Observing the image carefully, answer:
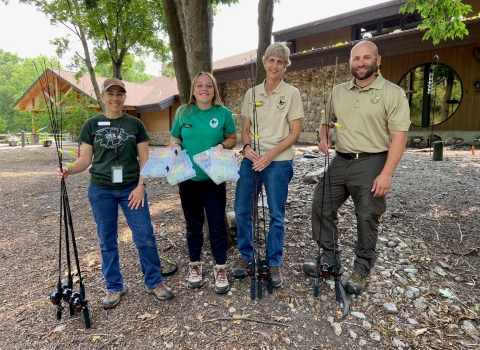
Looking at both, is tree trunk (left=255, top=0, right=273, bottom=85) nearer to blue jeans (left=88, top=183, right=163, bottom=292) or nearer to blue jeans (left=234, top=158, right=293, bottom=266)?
blue jeans (left=234, top=158, right=293, bottom=266)

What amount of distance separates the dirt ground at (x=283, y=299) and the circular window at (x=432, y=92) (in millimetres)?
7870

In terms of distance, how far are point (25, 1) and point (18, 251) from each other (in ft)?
43.8

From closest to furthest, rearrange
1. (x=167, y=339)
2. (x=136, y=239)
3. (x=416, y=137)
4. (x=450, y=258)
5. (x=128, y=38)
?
(x=167, y=339)
(x=136, y=239)
(x=450, y=258)
(x=416, y=137)
(x=128, y=38)

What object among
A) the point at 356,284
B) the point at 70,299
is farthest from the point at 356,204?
the point at 70,299

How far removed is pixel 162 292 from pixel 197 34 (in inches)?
94.1

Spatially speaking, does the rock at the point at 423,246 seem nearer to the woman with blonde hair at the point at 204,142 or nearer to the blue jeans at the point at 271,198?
the blue jeans at the point at 271,198

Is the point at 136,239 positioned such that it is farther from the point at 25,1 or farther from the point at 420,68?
the point at 25,1

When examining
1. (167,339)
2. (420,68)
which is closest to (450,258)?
(167,339)

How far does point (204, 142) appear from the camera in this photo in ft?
8.27

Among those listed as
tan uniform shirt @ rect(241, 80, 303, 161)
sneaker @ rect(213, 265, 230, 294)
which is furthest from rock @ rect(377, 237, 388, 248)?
sneaker @ rect(213, 265, 230, 294)

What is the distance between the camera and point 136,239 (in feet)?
8.34

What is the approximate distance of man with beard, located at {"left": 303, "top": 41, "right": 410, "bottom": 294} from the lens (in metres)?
2.38

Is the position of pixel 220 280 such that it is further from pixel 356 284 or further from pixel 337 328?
pixel 356 284

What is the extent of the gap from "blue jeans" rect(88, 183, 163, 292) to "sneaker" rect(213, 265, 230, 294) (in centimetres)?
47
